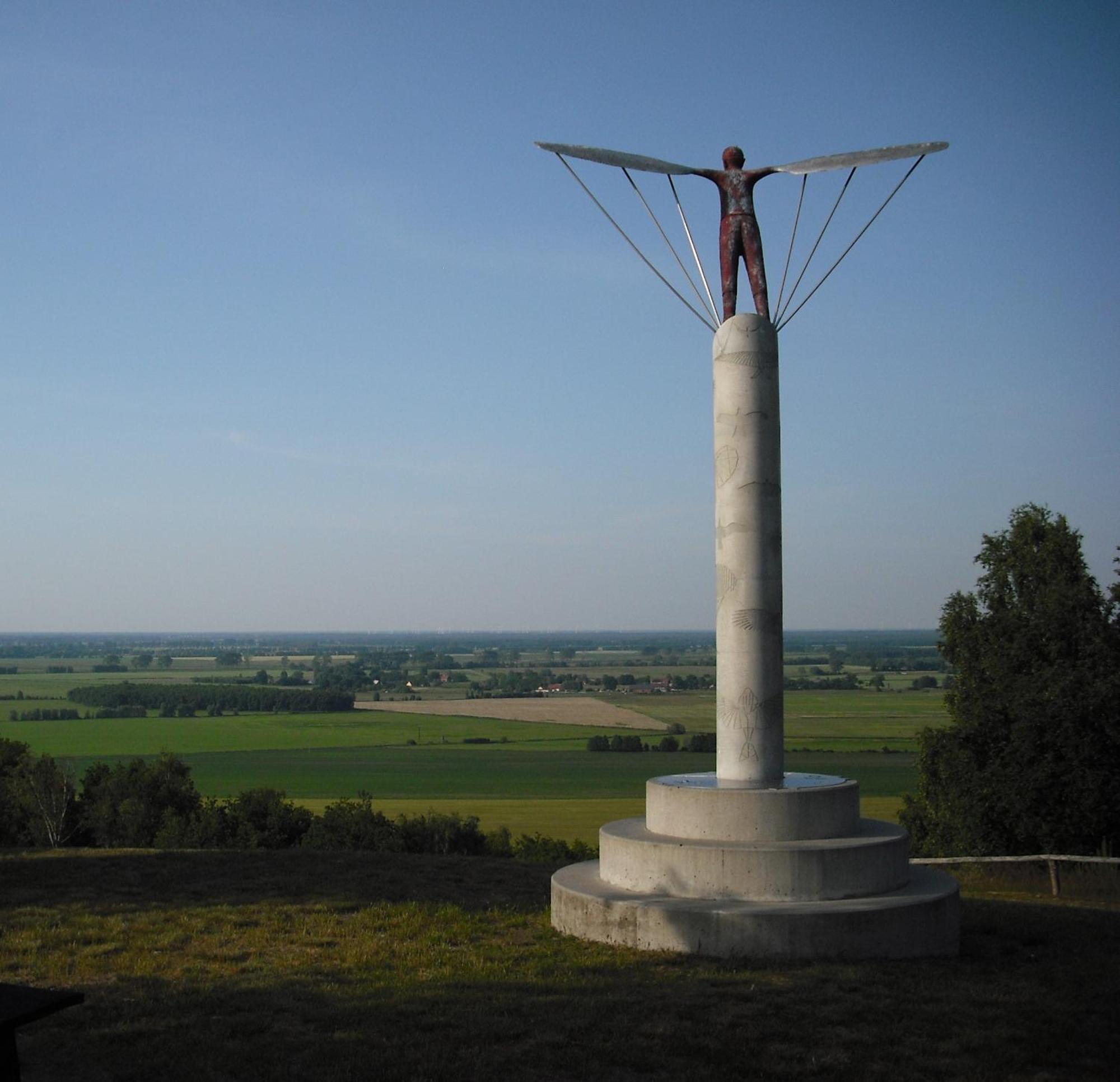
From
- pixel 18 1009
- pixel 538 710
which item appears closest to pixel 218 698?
pixel 538 710

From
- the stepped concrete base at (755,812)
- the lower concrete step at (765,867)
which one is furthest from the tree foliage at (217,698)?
the lower concrete step at (765,867)

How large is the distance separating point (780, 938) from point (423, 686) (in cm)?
12786

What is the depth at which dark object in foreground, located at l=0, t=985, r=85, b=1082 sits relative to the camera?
6.17 metres

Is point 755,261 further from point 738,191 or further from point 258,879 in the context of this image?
point 258,879

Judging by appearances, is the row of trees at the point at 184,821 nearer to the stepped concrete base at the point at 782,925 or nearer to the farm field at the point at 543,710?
the stepped concrete base at the point at 782,925

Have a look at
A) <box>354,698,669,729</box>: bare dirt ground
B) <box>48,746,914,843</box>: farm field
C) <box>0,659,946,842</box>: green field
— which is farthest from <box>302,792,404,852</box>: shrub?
<box>354,698,669,729</box>: bare dirt ground

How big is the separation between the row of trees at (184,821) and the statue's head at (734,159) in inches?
819

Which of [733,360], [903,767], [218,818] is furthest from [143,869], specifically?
[903,767]

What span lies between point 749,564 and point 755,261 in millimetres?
3648

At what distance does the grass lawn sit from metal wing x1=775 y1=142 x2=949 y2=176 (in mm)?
8758

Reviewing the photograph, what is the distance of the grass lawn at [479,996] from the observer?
25.0ft

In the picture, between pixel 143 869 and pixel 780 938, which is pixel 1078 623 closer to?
pixel 780 938

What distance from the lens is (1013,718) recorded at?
26.9 meters

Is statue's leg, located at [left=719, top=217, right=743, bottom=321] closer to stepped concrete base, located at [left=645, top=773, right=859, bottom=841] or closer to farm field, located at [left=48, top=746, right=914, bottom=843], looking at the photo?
stepped concrete base, located at [left=645, top=773, right=859, bottom=841]
